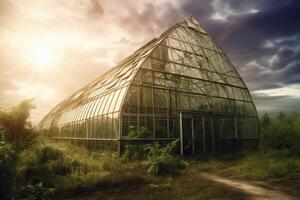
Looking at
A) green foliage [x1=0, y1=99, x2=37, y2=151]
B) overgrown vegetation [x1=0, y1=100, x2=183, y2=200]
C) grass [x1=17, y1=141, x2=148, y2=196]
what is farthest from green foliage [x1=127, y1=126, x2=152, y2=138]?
green foliage [x1=0, y1=99, x2=37, y2=151]

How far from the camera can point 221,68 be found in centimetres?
2497

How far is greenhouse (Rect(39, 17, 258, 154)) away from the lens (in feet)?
55.9

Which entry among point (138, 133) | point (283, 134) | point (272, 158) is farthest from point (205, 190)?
point (283, 134)

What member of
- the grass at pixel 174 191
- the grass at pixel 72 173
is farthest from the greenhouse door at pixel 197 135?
the grass at pixel 174 191

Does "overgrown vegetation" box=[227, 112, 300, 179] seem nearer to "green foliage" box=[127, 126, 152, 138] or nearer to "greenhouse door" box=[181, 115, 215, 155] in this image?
"greenhouse door" box=[181, 115, 215, 155]

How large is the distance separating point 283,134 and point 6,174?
19.6 metres

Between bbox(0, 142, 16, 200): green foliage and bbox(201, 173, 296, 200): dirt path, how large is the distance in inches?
309

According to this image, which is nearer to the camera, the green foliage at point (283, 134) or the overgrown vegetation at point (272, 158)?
the overgrown vegetation at point (272, 158)

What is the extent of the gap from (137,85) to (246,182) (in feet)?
31.8

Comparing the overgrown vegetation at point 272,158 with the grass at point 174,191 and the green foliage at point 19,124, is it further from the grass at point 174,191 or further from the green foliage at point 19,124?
the green foliage at point 19,124

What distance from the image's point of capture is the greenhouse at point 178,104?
55.9 ft

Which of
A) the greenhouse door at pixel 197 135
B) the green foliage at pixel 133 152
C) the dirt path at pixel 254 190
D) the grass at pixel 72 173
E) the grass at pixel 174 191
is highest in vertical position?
the greenhouse door at pixel 197 135

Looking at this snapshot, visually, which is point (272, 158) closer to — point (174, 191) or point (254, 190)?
point (254, 190)

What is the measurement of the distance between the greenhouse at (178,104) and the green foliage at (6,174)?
34.2ft
